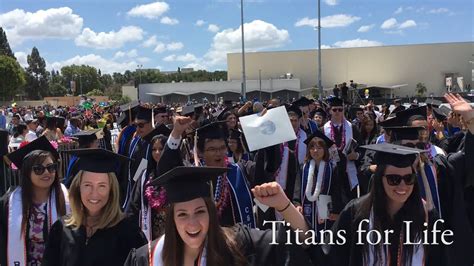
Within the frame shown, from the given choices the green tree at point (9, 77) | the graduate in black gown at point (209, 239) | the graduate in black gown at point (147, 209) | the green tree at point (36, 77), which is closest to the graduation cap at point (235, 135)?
the graduate in black gown at point (147, 209)

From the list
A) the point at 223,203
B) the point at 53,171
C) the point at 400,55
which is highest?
the point at 400,55

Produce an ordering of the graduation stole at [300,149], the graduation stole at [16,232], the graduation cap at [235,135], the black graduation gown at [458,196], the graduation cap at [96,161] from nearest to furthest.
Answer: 1. the graduation cap at [96,161]
2. the graduation stole at [16,232]
3. the black graduation gown at [458,196]
4. the graduation cap at [235,135]
5. the graduation stole at [300,149]

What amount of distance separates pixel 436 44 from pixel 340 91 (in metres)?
63.1

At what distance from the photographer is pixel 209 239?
2230mm

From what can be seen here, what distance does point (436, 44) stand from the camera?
72688mm

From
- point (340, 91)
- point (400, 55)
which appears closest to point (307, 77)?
point (400, 55)

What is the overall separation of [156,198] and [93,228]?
3.43 feet

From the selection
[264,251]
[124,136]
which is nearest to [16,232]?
[264,251]

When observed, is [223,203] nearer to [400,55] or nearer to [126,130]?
[126,130]

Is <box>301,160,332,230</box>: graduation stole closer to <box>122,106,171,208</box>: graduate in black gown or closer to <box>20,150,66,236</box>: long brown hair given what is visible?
<box>122,106,171,208</box>: graduate in black gown

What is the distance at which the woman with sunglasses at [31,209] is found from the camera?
335 centimetres

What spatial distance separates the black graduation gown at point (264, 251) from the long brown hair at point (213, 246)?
2.1 inches

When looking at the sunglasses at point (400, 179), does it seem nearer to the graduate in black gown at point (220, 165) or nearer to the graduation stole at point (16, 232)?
the graduate in black gown at point (220, 165)

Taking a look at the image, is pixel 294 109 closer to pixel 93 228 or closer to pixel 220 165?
pixel 220 165
